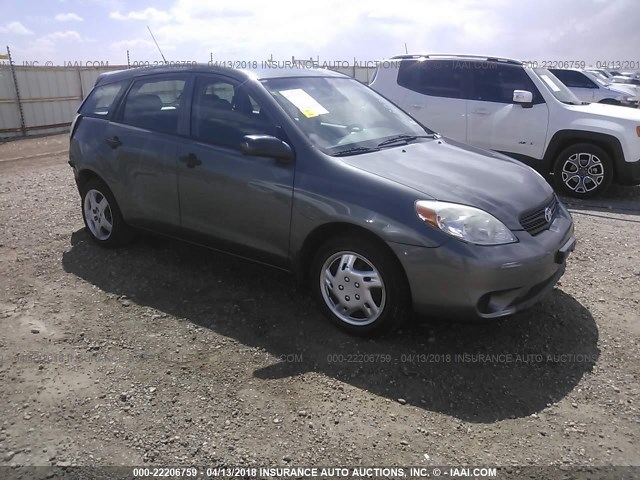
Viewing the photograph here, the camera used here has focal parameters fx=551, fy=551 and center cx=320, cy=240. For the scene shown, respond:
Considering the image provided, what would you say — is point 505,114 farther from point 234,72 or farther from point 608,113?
point 234,72

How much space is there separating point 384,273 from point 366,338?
1.66 feet

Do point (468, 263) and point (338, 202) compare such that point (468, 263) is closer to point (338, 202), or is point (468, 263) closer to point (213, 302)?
point (338, 202)

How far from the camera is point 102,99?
515 centimetres

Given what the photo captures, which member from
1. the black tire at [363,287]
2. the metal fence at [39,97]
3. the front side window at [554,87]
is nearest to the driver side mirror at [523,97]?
the front side window at [554,87]

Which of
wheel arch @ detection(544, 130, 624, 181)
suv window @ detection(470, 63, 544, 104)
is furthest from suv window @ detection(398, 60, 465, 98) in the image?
wheel arch @ detection(544, 130, 624, 181)

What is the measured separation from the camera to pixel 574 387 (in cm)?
316

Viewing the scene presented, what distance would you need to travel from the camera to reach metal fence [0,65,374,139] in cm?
1455

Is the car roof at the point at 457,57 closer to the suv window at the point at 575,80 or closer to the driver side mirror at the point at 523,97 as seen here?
→ the driver side mirror at the point at 523,97

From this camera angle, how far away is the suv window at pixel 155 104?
444 centimetres

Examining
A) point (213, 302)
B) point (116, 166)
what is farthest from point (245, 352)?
point (116, 166)

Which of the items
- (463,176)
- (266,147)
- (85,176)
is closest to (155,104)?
(85,176)

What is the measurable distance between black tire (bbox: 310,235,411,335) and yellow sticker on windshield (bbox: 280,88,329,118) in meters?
1.01

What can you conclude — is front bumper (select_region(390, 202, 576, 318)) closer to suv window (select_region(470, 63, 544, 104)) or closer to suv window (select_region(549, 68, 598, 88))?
suv window (select_region(470, 63, 544, 104))

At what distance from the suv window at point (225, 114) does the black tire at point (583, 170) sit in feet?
17.1
